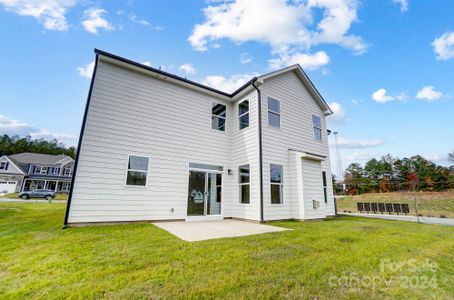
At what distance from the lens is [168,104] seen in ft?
27.7

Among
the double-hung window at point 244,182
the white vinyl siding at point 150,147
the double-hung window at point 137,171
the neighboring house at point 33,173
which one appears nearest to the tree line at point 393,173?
the double-hung window at point 244,182

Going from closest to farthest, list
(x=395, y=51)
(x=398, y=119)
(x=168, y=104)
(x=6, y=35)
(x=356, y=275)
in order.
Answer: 1. (x=356, y=275)
2. (x=168, y=104)
3. (x=6, y=35)
4. (x=395, y=51)
5. (x=398, y=119)

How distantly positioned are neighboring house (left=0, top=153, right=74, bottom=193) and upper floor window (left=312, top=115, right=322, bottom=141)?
111 feet

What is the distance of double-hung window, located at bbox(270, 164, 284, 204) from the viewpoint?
8.31 m

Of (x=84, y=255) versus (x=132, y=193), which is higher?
(x=132, y=193)

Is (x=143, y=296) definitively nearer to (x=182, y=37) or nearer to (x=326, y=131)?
(x=182, y=37)

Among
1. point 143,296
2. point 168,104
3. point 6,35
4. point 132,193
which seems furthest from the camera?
point 6,35

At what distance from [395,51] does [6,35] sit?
A: 20734 mm

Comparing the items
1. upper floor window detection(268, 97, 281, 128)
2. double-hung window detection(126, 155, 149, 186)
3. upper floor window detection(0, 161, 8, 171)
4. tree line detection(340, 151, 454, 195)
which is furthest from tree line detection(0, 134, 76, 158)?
tree line detection(340, 151, 454, 195)

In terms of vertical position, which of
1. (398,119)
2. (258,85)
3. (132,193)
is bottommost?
(132,193)

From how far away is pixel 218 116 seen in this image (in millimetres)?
9820

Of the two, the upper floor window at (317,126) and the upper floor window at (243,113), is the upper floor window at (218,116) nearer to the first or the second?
the upper floor window at (243,113)

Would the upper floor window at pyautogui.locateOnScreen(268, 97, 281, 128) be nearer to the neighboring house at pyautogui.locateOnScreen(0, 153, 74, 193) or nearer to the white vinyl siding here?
the white vinyl siding

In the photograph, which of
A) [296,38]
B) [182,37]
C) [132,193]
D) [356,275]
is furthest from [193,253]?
[296,38]
